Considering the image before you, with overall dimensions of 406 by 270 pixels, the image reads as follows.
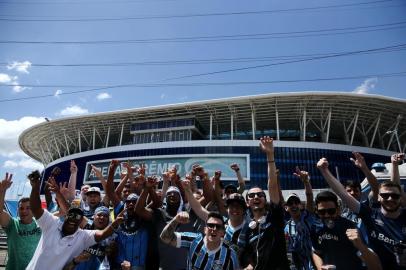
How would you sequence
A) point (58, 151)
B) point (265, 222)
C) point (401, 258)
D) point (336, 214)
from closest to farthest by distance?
point (401, 258) → point (265, 222) → point (336, 214) → point (58, 151)

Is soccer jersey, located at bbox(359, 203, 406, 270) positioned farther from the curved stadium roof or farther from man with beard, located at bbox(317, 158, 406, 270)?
the curved stadium roof

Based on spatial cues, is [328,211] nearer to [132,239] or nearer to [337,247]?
[337,247]

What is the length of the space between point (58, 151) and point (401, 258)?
63.6 m

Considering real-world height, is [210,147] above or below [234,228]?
above

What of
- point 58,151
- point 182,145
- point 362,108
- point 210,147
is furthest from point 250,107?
point 58,151

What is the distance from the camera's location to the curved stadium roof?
140 feet

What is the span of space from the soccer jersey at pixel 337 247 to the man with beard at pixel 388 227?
0.67 feet

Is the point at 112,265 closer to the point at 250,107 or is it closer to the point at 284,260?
the point at 284,260

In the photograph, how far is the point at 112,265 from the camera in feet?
12.3

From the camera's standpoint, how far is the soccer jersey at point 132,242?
3729mm

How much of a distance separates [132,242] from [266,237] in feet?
5.93

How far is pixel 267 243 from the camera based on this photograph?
2.93 meters

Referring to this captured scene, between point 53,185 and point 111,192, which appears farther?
point 111,192

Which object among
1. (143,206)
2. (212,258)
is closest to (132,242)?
(143,206)
